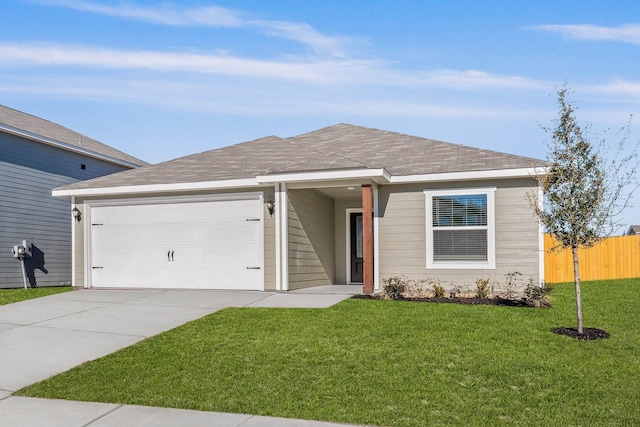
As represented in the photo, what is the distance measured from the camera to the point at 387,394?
5.17 metres

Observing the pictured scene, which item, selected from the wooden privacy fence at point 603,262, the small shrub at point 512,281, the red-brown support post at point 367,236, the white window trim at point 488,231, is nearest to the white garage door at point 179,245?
the red-brown support post at point 367,236

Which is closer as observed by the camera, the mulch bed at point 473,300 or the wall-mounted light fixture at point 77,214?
the mulch bed at point 473,300

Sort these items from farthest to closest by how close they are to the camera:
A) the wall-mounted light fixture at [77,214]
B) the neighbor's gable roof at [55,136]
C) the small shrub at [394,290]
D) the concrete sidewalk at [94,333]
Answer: the neighbor's gable roof at [55,136]
the wall-mounted light fixture at [77,214]
the small shrub at [394,290]
the concrete sidewalk at [94,333]

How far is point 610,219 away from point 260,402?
576 cm

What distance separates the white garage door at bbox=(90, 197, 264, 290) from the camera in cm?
1221

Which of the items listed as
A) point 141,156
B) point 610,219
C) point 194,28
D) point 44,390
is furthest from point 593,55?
point 141,156

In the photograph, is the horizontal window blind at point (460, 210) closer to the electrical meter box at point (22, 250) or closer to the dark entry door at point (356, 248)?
the dark entry door at point (356, 248)

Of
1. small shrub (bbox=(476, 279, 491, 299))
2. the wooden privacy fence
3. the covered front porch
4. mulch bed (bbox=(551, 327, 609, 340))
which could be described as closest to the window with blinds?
small shrub (bbox=(476, 279, 491, 299))

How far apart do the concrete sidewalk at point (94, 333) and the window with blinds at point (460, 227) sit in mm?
2393

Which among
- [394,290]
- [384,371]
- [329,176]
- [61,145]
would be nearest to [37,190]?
[61,145]

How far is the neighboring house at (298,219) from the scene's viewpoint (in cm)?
1152

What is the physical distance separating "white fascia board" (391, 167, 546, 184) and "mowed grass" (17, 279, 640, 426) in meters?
3.58

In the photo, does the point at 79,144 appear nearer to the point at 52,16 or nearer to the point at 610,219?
the point at 52,16

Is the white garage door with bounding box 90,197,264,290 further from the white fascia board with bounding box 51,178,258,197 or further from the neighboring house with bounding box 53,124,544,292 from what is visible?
the white fascia board with bounding box 51,178,258,197
